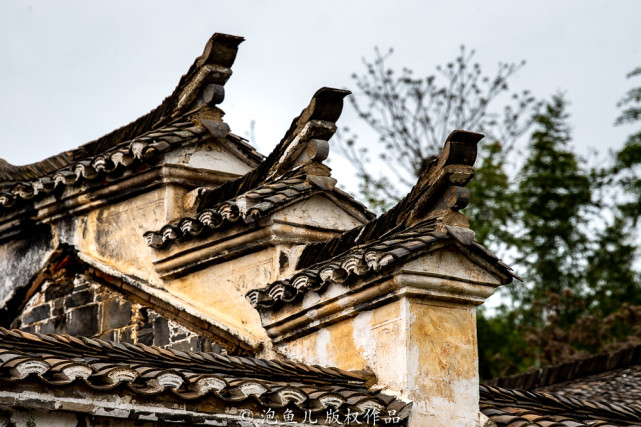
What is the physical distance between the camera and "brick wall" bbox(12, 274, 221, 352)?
10109 millimetres

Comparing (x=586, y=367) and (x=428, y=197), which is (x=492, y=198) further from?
(x=428, y=197)

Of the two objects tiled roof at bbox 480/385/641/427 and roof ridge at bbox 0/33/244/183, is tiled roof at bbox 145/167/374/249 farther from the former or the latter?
tiled roof at bbox 480/385/641/427

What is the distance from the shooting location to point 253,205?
9.54m

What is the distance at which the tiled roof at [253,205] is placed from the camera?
955 cm

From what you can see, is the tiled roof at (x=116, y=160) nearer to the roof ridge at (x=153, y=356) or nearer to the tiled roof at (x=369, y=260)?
the tiled roof at (x=369, y=260)

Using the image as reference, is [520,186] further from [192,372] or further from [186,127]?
[192,372]

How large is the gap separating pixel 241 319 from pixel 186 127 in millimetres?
2142

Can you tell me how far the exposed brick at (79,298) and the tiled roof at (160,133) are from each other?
1079mm

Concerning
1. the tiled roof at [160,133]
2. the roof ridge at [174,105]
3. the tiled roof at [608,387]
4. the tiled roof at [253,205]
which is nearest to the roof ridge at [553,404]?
the tiled roof at [253,205]

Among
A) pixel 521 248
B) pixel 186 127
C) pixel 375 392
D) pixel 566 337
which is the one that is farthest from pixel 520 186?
pixel 375 392

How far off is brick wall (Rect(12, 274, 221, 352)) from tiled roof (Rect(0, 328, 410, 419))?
6.20 ft

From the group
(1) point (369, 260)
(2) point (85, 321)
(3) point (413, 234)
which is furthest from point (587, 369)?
(1) point (369, 260)

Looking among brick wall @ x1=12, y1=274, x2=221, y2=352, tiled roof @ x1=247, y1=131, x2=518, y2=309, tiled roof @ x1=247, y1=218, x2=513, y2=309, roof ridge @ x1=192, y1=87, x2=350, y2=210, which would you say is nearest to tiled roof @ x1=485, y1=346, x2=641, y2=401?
roof ridge @ x1=192, y1=87, x2=350, y2=210

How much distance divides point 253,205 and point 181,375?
9.45ft
